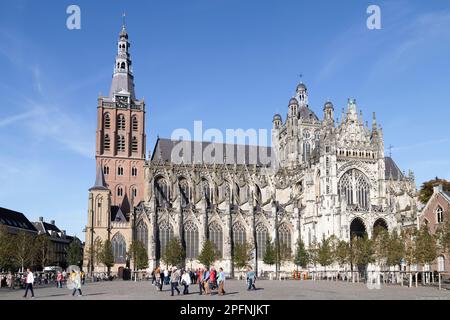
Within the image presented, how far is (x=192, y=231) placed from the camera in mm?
83625

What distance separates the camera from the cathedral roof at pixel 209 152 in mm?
97375

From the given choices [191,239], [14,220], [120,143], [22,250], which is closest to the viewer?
[22,250]

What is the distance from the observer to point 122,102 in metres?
95.8

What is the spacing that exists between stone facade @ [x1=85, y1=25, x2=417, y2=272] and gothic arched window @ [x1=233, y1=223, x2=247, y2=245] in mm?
158

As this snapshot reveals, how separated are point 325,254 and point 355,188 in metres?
16.2

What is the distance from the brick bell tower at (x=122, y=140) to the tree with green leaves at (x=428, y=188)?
47.0 metres

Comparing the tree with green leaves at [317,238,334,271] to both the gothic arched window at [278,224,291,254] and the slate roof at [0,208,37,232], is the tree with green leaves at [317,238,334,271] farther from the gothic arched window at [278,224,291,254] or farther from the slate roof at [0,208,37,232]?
the slate roof at [0,208,37,232]

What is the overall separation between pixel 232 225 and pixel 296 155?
20.0 m

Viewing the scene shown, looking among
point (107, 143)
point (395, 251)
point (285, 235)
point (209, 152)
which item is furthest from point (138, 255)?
point (395, 251)

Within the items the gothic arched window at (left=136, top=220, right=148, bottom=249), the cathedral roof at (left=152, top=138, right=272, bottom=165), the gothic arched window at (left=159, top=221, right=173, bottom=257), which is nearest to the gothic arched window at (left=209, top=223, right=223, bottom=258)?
the gothic arched window at (left=159, top=221, right=173, bottom=257)

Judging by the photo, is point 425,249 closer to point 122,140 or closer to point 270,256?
point 270,256

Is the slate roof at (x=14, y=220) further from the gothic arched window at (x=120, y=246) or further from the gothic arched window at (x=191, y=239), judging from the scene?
the gothic arched window at (x=191, y=239)

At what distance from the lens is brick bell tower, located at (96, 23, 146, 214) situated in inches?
3585
